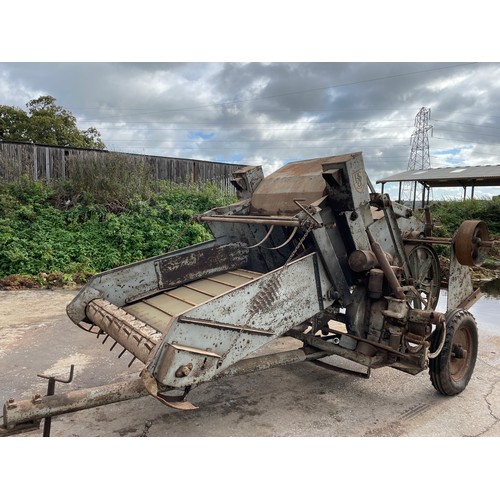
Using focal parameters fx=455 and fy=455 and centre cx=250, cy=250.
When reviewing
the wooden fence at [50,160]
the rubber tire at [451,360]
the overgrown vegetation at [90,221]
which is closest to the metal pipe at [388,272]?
the rubber tire at [451,360]

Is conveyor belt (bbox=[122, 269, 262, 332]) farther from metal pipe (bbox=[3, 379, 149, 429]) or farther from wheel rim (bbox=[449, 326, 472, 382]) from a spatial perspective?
wheel rim (bbox=[449, 326, 472, 382])

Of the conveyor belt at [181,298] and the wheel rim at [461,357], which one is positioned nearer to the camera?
the conveyor belt at [181,298]

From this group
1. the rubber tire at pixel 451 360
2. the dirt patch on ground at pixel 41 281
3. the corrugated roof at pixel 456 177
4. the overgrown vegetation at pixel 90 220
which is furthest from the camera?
the corrugated roof at pixel 456 177

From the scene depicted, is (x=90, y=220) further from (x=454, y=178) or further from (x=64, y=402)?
(x=454, y=178)

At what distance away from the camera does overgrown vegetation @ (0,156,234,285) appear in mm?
9789

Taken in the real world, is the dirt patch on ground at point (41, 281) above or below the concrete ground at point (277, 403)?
above

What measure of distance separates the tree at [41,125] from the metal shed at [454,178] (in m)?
15.1

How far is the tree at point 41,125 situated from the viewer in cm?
2177

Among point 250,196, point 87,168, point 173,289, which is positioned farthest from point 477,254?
point 87,168

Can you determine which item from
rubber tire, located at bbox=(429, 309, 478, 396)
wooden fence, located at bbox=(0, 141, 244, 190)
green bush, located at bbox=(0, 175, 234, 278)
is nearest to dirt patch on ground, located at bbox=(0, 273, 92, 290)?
green bush, located at bbox=(0, 175, 234, 278)

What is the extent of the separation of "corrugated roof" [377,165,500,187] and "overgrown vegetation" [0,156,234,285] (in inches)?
446

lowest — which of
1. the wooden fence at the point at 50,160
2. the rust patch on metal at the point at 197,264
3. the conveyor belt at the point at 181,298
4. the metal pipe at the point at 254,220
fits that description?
the conveyor belt at the point at 181,298

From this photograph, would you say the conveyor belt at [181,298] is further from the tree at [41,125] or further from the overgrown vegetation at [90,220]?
the tree at [41,125]

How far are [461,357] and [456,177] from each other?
16.7 m
